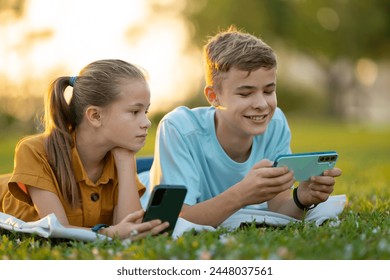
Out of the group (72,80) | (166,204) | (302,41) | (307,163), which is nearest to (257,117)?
(307,163)

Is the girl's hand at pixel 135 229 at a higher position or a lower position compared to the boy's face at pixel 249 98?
lower

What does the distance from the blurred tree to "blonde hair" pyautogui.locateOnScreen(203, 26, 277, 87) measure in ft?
97.5

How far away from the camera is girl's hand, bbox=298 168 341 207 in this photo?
13.7 ft

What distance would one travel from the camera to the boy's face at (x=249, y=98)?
4270 mm

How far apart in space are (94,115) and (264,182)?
3.93 feet

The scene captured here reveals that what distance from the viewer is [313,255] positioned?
3000mm

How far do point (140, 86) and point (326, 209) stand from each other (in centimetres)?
147

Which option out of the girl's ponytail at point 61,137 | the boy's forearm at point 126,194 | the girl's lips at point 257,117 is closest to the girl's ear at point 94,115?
the girl's ponytail at point 61,137

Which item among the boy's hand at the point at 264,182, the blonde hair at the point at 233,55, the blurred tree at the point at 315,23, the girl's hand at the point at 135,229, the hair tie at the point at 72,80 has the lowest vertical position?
the girl's hand at the point at 135,229

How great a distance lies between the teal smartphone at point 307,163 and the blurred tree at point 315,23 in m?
30.3

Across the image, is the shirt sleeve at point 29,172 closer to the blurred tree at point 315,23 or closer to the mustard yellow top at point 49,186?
the mustard yellow top at point 49,186

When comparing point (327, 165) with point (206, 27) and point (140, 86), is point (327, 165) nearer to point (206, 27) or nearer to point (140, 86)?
point (140, 86)

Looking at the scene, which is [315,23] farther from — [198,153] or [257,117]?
[257,117]

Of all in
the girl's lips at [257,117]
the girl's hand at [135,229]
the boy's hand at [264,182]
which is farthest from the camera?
the girl's lips at [257,117]
